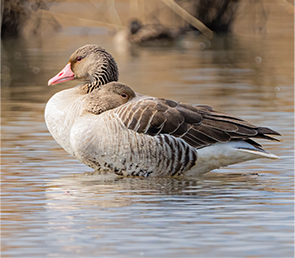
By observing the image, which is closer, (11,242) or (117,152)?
(11,242)

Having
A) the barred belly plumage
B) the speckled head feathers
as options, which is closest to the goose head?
the speckled head feathers

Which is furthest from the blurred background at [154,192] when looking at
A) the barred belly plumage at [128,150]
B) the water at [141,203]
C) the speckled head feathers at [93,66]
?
the speckled head feathers at [93,66]

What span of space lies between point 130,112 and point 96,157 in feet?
2.18

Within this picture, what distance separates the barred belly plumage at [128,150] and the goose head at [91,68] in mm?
1206

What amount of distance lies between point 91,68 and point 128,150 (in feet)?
5.88

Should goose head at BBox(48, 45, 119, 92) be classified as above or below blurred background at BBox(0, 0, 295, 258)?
above

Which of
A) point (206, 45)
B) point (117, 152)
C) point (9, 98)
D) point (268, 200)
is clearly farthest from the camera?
point (206, 45)

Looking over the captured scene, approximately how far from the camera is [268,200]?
7383 millimetres

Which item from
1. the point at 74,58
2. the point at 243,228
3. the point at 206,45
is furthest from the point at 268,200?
the point at 206,45

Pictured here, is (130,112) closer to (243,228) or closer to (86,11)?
(243,228)

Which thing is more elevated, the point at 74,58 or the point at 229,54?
the point at 74,58

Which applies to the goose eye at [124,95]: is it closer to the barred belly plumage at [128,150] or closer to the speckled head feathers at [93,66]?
the barred belly plumage at [128,150]

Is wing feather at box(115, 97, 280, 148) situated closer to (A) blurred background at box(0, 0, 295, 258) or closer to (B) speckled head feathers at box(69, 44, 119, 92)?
(A) blurred background at box(0, 0, 295, 258)

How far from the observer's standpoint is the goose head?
9.86 metres
